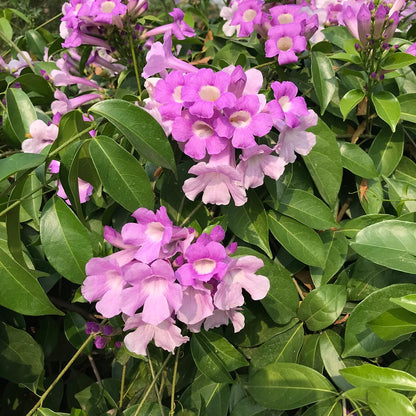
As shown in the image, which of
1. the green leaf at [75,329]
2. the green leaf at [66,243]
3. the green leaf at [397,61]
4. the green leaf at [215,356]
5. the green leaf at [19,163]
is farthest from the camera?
the green leaf at [75,329]

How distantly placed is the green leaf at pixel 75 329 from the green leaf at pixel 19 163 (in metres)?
0.61

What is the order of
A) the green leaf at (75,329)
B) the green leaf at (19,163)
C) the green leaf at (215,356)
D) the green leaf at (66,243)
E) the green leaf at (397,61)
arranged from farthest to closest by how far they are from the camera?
the green leaf at (75,329)
the green leaf at (397,61)
the green leaf at (215,356)
the green leaf at (66,243)
the green leaf at (19,163)

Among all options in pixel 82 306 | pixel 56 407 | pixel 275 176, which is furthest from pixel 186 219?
pixel 56 407

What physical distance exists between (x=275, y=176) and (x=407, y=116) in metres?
0.48

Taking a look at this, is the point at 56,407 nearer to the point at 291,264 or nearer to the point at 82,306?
the point at 82,306

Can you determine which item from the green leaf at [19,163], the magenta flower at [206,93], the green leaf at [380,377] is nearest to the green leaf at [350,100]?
the magenta flower at [206,93]

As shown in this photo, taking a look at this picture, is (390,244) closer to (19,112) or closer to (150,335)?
(150,335)

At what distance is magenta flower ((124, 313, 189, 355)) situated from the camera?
2.60 feet

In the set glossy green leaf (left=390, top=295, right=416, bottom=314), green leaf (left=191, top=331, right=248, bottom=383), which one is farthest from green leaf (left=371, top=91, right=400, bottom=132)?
green leaf (left=191, top=331, right=248, bottom=383)

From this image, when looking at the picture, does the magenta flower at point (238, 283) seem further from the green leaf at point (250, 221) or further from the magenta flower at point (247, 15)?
the magenta flower at point (247, 15)

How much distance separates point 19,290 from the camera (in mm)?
711

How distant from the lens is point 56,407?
4.00 ft

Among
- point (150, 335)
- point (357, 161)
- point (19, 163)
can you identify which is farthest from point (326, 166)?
point (19, 163)

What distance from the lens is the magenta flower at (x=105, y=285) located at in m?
0.76
